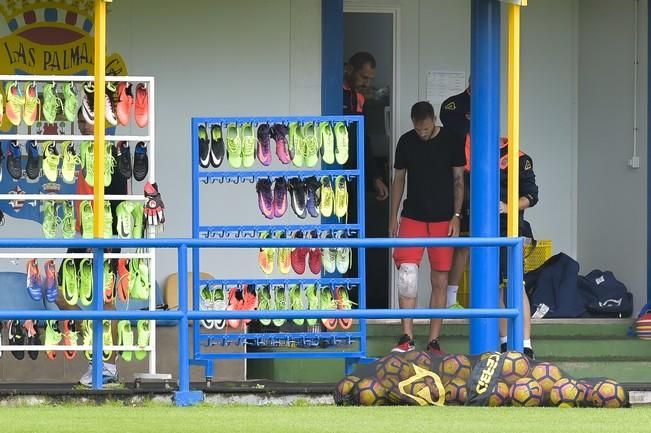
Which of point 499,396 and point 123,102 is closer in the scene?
point 499,396

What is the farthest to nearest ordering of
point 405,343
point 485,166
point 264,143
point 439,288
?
point 439,288, point 405,343, point 264,143, point 485,166

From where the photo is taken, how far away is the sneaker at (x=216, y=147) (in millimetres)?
11719

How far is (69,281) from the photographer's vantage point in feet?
37.6

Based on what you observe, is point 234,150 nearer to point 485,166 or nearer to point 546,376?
point 485,166

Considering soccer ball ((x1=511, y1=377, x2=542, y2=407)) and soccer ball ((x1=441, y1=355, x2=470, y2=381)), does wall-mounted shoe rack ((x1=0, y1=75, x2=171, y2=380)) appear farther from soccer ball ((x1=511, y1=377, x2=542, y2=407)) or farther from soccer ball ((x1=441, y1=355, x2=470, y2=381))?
soccer ball ((x1=511, y1=377, x2=542, y2=407))

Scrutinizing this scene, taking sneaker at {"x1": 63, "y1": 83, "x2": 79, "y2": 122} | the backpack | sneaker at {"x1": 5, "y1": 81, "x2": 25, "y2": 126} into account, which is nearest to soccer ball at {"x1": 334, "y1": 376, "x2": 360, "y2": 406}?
sneaker at {"x1": 63, "y1": 83, "x2": 79, "y2": 122}

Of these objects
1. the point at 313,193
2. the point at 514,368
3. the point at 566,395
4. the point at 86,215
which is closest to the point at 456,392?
the point at 514,368

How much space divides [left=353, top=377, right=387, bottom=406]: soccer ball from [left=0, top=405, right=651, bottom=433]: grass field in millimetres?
232

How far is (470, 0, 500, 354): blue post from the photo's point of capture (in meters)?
11.1

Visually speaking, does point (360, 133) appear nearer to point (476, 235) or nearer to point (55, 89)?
point (476, 235)

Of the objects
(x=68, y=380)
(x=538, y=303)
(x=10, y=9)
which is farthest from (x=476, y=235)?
(x=10, y=9)

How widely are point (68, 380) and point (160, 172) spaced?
83.2 inches

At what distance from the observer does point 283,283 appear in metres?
11.8

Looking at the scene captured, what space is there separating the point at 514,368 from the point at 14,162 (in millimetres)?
3958
